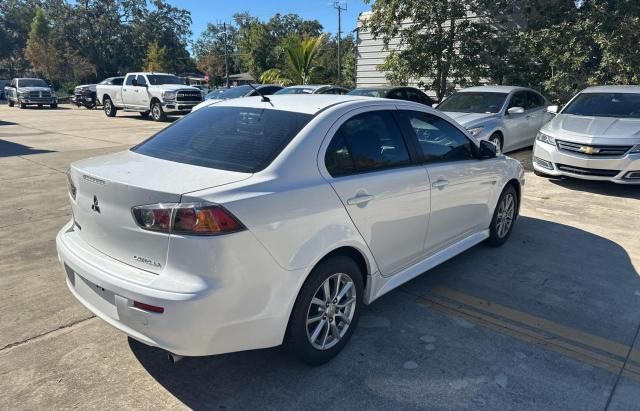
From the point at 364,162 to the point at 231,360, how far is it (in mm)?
1584

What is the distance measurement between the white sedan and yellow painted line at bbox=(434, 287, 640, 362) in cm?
41

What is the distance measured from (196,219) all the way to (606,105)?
874 centimetres

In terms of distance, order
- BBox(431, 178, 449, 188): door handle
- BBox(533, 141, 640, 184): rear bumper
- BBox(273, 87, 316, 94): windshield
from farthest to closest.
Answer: BBox(273, 87, 316, 94): windshield
BBox(533, 141, 640, 184): rear bumper
BBox(431, 178, 449, 188): door handle

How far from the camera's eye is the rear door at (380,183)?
9.81 feet

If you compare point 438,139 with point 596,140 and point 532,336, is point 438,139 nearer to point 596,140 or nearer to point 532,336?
point 532,336

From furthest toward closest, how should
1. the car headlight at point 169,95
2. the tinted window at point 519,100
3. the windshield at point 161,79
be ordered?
the windshield at point 161,79
the car headlight at point 169,95
the tinted window at point 519,100

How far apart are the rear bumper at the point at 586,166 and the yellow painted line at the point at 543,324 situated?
15.3ft

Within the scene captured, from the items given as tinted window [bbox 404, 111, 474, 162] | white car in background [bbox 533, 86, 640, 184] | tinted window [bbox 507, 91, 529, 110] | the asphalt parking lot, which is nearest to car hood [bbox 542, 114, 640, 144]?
white car in background [bbox 533, 86, 640, 184]

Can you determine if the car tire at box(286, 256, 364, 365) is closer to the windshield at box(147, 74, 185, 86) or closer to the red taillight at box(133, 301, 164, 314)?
the red taillight at box(133, 301, 164, 314)

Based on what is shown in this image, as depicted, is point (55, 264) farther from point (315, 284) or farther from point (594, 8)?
point (594, 8)

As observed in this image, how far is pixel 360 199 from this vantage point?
302 centimetres

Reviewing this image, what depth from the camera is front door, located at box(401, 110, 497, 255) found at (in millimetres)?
3773

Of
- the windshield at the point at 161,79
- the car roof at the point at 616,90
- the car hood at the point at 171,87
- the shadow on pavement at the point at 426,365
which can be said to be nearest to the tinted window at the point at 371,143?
the shadow on pavement at the point at 426,365

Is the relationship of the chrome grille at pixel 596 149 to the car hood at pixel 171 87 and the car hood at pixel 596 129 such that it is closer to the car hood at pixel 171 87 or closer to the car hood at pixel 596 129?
the car hood at pixel 596 129
